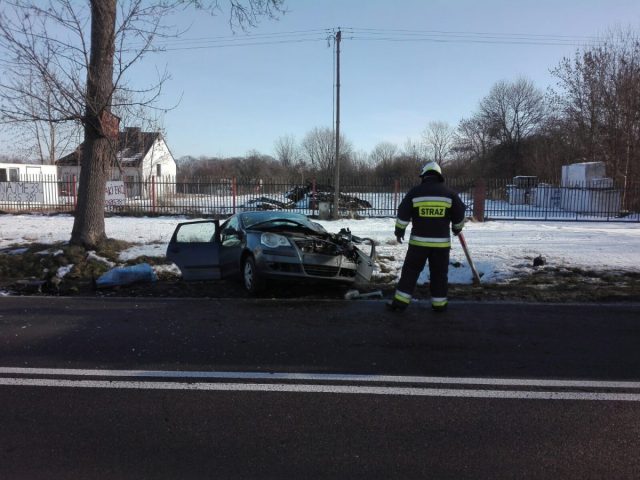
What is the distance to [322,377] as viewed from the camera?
13.8ft

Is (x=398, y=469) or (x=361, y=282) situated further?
(x=361, y=282)

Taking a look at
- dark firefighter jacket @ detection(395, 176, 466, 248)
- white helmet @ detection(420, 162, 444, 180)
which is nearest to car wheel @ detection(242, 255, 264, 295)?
dark firefighter jacket @ detection(395, 176, 466, 248)

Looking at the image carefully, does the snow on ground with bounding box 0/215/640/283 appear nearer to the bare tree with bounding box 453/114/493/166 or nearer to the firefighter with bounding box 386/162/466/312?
the firefighter with bounding box 386/162/466/312

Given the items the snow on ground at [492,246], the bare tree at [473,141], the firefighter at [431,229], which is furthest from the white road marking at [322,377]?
the bare tree at [473,141]

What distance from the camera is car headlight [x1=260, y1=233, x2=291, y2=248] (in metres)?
7.21

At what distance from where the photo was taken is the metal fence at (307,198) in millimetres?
22369

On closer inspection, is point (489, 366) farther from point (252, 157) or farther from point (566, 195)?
point (252, 157)

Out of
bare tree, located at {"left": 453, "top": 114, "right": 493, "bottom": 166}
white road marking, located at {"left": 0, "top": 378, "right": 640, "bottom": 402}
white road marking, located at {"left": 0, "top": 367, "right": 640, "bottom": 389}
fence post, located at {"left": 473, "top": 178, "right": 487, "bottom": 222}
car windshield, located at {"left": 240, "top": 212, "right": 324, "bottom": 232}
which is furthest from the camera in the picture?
bare tree, located at {"left": 453, "top": 114, "right": 493, "bottom": 166}

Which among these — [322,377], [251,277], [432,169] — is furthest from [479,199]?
[322,377]

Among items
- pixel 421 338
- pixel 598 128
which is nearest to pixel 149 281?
pixel 421 338

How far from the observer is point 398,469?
2834 millimetres

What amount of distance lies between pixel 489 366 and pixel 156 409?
2858 mm

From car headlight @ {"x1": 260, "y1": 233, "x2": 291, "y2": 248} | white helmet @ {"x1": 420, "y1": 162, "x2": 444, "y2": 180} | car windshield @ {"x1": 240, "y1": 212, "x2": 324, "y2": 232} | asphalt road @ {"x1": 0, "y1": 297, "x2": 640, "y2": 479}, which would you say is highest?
white helmet @ {"x1": 420, "y1": 162, "x2": 444, "y2": 180}

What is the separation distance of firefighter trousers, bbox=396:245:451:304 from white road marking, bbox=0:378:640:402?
8.27 feet
